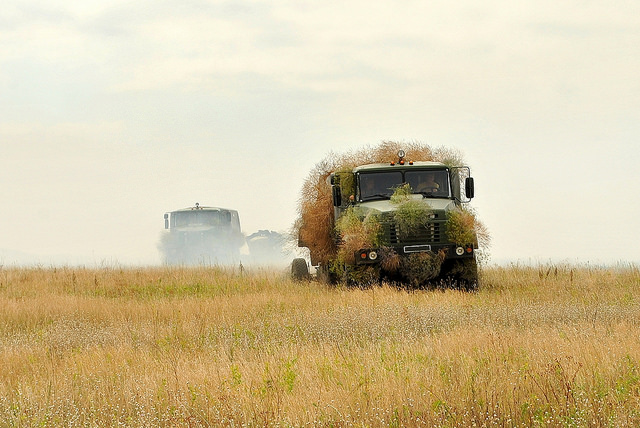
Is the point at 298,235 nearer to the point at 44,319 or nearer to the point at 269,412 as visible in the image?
the point at 44,319

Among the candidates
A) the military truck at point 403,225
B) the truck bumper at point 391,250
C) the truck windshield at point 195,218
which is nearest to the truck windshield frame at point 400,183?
the military truck at point 403,225

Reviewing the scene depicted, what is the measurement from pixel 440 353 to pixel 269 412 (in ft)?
8.66

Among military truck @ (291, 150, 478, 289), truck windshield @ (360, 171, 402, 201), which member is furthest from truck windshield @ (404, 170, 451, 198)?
truck windshield @ (360, 171, 402, 201)

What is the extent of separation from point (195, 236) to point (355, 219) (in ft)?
65.5

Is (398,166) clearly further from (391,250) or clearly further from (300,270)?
(300,270)

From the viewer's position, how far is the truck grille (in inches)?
620

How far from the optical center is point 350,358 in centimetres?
789

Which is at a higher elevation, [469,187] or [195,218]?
[195,218]

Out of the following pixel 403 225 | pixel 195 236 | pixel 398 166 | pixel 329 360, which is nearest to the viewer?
pixel 329 360

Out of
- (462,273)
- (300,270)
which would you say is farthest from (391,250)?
(300,270)

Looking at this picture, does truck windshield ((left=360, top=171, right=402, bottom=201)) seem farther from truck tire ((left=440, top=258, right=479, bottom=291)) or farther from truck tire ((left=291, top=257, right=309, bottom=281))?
truck tire ((left=291, top=257, right=309, bottom=281))

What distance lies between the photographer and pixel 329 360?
302 inches

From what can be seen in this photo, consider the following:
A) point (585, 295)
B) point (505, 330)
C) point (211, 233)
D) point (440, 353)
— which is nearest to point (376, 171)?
point (585, 295)

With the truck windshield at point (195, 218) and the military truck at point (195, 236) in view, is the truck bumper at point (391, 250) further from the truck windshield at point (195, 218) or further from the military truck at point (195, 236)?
the truck windshield at point (195, 218)
